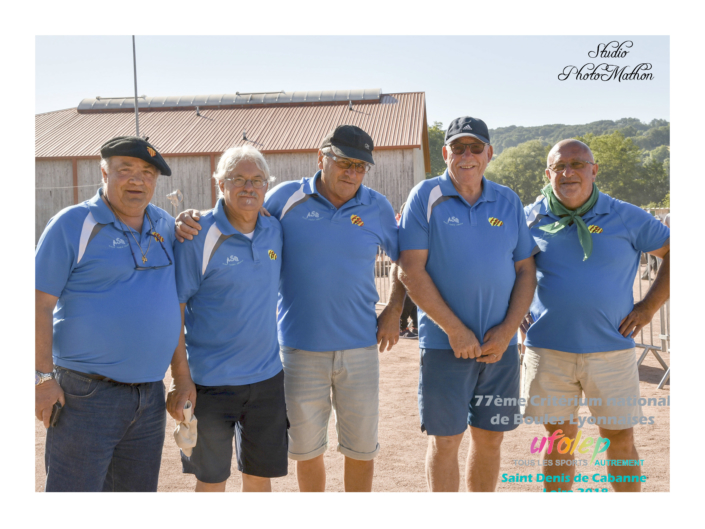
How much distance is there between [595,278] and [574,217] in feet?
1.43

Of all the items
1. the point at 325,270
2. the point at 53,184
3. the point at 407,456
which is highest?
the point at 53,184

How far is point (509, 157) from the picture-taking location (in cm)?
7594

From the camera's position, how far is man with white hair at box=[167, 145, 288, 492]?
313cm

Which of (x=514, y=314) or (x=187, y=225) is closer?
(x=187, y=225)

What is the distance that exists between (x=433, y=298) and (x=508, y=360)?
2.30 ft

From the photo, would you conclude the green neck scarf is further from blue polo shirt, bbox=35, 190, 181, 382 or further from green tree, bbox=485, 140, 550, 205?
green tree, bbox=485, 140, 550, 205

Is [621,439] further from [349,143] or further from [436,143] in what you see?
[436,143]

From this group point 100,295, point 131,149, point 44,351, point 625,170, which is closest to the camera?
point 44,351

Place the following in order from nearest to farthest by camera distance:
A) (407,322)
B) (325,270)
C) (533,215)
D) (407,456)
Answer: (325,270) < (533,215) < (407,456) < (407,322)

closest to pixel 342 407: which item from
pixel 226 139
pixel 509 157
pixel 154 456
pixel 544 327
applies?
pixel 154 456

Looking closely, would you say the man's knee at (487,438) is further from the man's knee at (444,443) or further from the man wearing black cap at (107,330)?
the man wearing black cap at (107,330)

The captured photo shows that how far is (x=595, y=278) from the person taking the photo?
3615 mm

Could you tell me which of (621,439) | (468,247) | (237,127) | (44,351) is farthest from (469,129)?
(237,127)

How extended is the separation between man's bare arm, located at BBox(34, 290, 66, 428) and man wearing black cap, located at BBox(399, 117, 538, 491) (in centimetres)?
212
